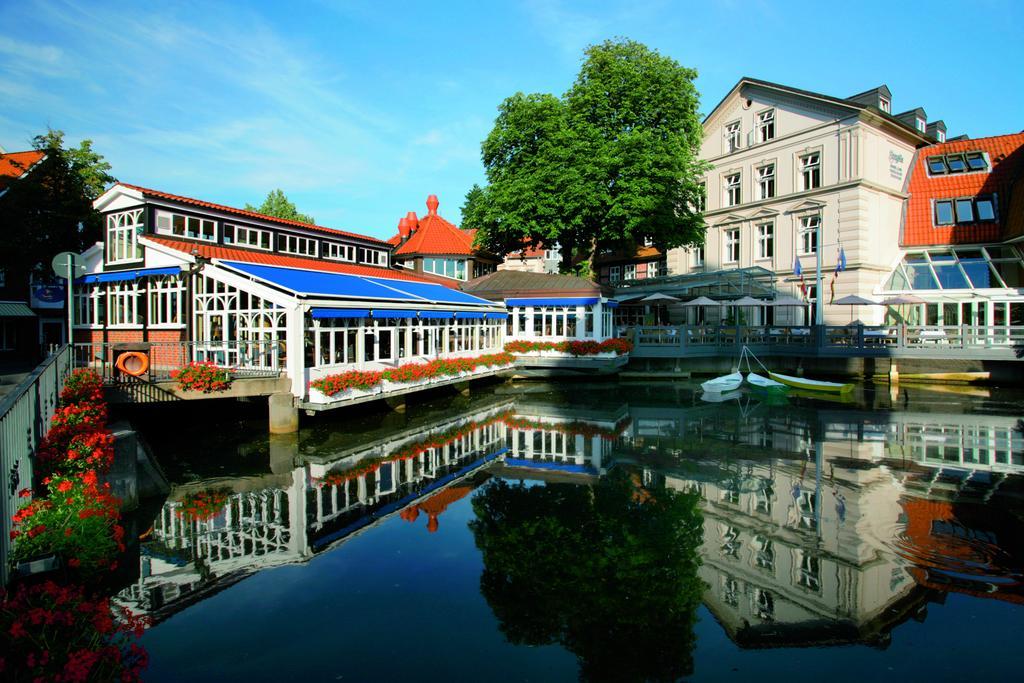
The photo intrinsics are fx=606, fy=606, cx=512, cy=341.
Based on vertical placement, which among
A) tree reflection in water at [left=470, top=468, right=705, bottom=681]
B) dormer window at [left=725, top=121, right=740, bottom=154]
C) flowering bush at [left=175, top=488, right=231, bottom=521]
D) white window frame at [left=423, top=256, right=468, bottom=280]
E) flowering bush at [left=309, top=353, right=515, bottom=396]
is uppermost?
dormer window at [left=725, top=121, right=740, bottom=154]

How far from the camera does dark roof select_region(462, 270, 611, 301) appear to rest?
29.5 m

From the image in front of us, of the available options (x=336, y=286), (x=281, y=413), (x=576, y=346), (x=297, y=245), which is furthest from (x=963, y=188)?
(x=281, y=413)

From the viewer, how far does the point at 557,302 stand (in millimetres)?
29562

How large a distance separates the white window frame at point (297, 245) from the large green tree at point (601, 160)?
9.94 m

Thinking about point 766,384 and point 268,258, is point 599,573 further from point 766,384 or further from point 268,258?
point 268,258

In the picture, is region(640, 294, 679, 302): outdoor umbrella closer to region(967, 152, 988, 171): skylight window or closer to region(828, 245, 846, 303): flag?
region(828, 245, 846, 303): flag

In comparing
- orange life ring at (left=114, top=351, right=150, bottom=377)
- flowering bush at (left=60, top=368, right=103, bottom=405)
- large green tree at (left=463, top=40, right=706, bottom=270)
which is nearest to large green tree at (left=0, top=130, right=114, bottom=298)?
orange life ring at (left=114, top=351, right=150, bottom=377)

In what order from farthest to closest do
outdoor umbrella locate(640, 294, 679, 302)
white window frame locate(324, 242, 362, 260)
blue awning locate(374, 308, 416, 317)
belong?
outdoor umbrella locate(640, 294, 679, 302) < white window frame locate(324, 242, 362, 260) < blue awning locate(374, 308, 416, 317)

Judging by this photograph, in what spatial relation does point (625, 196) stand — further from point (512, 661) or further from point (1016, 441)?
point (512, 661)

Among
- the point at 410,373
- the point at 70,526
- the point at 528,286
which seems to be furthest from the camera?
the point at 528,286

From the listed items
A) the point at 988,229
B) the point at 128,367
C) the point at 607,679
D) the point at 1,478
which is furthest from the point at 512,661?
the point at 988,229

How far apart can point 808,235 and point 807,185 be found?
2872 mm

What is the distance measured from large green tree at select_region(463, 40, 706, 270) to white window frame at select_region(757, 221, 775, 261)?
5.00 meters

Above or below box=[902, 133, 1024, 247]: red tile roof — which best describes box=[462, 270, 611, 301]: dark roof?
below
